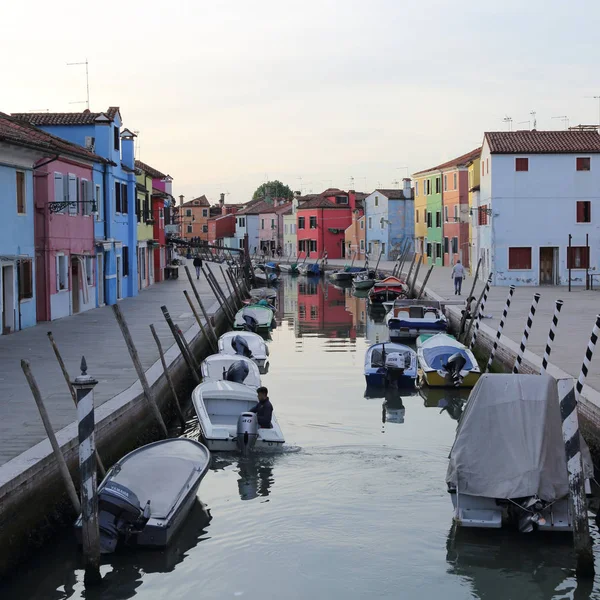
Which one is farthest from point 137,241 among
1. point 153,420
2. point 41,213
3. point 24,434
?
point 24,434

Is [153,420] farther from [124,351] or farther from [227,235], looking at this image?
[227,235]

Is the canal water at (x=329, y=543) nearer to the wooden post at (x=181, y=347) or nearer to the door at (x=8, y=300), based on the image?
the wooden post at (x=181, y=347)

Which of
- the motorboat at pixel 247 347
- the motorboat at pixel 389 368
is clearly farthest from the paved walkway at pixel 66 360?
the motorboat at pixel 389 368

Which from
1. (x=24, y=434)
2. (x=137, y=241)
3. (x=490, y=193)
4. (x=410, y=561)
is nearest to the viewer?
(x=410, y=561)

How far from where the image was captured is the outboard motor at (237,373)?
66.6 ft

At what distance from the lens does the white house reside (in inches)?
1821

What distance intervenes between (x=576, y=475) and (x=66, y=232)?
2335cm

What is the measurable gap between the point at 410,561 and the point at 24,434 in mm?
5547

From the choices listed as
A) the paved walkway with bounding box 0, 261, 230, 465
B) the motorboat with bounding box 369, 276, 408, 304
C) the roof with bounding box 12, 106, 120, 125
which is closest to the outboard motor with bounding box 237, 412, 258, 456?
the paved walkway with bounding box 0, 261, 230, 465

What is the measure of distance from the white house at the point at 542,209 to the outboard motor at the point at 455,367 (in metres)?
24.6

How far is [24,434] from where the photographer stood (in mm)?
13336

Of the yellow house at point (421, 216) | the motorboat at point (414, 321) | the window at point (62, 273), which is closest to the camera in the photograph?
the window at point (62, 273)

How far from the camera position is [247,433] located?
15.6 metres

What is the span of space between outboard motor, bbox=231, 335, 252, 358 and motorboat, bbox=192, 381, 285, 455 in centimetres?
751
